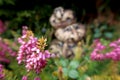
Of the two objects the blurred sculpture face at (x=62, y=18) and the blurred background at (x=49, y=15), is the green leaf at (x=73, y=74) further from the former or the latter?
the blurred sculpture face at (x=62, y=18)

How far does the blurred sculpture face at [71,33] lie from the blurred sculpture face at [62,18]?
44 millimetres

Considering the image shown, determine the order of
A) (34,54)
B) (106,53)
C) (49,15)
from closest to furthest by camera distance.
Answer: (34,54) < (106,53) < (49,15)

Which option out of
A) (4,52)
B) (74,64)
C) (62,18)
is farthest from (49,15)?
(74,64)

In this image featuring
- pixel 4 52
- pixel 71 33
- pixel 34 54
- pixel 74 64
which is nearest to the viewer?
pixel 34 54

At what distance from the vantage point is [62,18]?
3268mm

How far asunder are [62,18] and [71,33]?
17cm

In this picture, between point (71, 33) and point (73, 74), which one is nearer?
point (73, 74)

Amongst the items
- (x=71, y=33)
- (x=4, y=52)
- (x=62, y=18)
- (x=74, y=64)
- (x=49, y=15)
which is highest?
(x=49, y=15)

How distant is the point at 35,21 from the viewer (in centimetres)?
362

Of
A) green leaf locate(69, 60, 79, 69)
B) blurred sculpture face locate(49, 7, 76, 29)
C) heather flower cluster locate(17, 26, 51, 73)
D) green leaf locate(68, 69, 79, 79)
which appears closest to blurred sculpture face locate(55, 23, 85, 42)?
blurred sculpture face locate(49, 7, 76, 29)

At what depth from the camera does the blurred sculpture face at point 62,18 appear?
3.27 m

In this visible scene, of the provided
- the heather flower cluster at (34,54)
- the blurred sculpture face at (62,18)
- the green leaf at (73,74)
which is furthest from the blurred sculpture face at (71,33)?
the heather flower cluster at (34,54)

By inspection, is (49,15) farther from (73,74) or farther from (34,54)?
(34,54)

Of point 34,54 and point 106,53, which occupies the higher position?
point 106,53
